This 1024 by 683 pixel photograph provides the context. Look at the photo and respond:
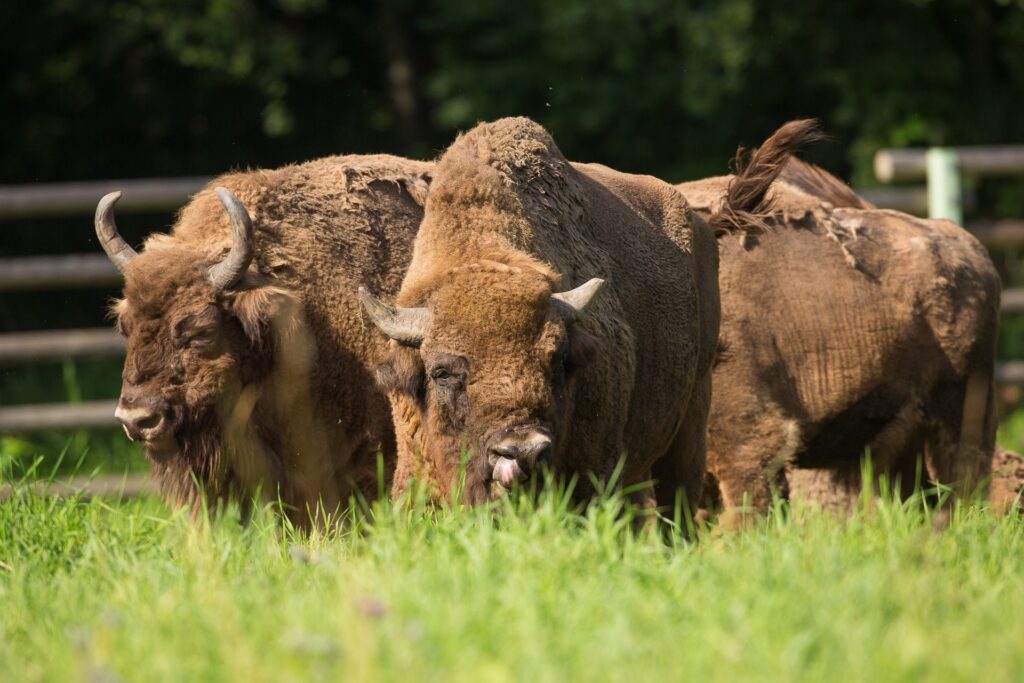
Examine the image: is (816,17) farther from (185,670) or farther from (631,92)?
(185,670)

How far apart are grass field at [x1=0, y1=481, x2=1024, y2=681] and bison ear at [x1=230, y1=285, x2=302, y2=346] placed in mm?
1098

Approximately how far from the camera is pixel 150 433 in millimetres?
5102

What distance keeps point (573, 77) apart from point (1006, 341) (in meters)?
4.59

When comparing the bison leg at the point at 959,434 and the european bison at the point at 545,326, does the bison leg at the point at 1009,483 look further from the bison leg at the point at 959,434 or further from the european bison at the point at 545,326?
the european bison at the point at 545,326

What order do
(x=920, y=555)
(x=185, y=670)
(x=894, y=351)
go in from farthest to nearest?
(x=894, y=351), (x=920, y=555), (x=185, y=670)

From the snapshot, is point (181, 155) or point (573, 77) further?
point (181, 155)

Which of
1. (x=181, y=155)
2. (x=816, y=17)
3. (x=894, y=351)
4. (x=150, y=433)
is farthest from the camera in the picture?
(x=181, y=155)

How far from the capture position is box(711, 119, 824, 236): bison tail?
22.1ft

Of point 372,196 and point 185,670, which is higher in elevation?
point 372,196

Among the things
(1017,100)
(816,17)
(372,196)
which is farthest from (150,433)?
(1017,100)

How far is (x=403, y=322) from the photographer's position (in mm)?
4586

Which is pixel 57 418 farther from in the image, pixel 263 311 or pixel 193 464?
pixel 263 311

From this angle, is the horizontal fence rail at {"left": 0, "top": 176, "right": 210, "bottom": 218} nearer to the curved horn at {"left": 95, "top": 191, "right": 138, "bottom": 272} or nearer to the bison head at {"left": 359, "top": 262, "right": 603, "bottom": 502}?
the curved horn at {"left": 95, "top": 191, "right": 138, "bottom": 272}

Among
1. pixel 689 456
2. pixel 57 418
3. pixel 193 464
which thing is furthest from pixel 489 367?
pixel 57 418
